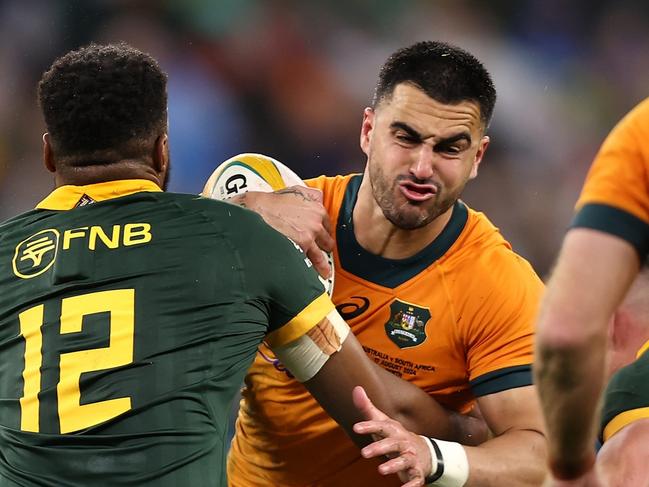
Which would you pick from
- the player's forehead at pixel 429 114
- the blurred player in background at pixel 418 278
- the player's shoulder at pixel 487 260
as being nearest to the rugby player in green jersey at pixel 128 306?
the blurred player in background at pixel 418 278

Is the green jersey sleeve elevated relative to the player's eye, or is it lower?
lower

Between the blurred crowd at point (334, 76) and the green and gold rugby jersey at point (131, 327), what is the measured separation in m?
→ 4.47

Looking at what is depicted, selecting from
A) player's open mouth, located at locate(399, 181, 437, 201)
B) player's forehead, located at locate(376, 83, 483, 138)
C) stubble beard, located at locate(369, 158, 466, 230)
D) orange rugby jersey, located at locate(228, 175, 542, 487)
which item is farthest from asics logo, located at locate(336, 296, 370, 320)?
player's forehead, located at locate(376, 83, 483, 138)

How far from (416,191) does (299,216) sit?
17.2 inches

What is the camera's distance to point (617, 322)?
336 cm

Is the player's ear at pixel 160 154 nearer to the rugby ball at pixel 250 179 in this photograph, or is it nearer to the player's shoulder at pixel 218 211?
the player's shoulder at pixel 218 211

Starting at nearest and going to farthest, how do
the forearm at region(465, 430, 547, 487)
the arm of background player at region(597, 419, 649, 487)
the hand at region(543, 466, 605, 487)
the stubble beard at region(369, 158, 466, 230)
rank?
the hand at region(543, 466, 605, 487), the arm of background player at region(597, 419, 649, 487), the forearm at region(465, 430, 547, 487), the stubble beard at region(369, 158, 466, 230)

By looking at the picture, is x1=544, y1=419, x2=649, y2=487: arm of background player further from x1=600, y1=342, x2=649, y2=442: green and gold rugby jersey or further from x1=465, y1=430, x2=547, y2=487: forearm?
x1=465, y1=430, x2=547, y2=487: forearm

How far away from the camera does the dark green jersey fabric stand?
2461 mm

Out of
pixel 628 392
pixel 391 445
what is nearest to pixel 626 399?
pixel 628 392

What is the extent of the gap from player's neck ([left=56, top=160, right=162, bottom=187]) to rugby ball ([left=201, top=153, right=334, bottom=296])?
30.6 inches

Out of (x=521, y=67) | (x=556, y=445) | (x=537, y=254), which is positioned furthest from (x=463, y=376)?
(x=521, y=67)

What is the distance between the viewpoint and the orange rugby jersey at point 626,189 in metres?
1.84

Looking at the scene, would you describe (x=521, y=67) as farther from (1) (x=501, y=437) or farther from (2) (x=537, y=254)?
(1) (x=501, y=437)
